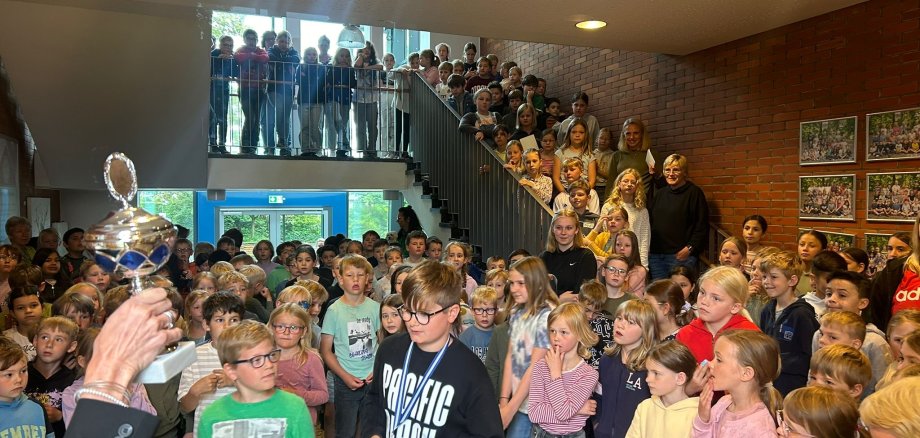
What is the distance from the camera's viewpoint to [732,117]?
7539 millimetres

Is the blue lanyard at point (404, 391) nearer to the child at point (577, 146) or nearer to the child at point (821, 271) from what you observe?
the child at point (821, 271)

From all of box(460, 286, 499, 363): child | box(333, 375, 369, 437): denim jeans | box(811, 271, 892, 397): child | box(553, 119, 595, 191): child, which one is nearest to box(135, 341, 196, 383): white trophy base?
box(460, 286, 499, 363): child

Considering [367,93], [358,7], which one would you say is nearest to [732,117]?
[358,7]

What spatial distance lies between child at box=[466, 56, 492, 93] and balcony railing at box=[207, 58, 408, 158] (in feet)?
3.29

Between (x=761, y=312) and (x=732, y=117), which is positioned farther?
(x=732, y=117)

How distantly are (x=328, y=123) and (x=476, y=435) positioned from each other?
832 centimetres

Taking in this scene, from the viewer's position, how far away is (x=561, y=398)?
11.1 feet

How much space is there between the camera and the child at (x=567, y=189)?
22.1 ft

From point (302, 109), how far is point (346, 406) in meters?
6.32

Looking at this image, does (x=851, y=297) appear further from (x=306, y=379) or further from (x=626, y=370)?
(x=306, y=379)

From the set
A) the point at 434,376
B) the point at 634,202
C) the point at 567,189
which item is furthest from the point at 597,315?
the point at 567,189

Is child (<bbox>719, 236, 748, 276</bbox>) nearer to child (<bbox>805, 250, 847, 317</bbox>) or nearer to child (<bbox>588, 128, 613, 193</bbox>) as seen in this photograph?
child (<bbox>805, 250, 847, 317</bbox>)

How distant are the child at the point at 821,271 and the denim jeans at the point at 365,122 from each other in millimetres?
7003

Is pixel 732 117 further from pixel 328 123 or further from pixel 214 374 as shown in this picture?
pixel 214 374
